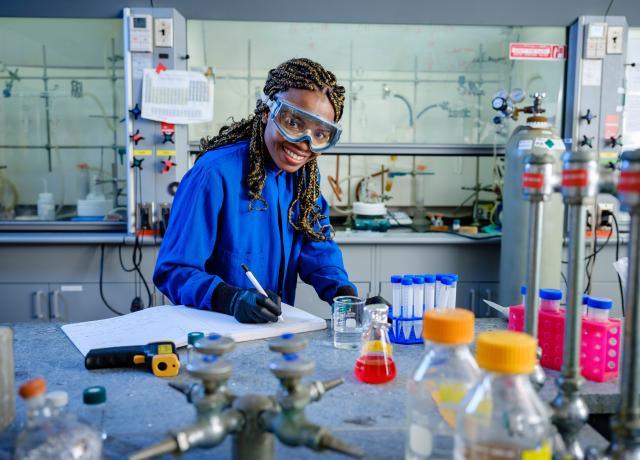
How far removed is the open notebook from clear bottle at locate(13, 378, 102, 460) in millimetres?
596

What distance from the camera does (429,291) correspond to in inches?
57.6

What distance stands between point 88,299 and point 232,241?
5.80ft

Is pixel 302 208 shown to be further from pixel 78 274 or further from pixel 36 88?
pixel 36 88

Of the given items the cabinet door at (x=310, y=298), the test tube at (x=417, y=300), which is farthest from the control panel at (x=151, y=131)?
the test tube at (x=417, y=300)

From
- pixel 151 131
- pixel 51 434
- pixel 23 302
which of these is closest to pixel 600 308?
pixel 51 434

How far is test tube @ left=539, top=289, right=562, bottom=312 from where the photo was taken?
4.31 feet

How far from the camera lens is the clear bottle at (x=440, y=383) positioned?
83 centimetres

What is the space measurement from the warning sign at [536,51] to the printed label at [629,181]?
279 centimetres

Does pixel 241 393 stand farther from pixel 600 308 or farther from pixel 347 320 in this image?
pixel 600 308

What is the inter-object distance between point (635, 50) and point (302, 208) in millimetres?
2599

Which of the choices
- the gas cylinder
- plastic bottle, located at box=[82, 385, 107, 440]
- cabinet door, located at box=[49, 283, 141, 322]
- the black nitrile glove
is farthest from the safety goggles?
cabinet door, located at box=[49, 283, 141, 322]

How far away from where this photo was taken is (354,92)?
A: 13.0ft

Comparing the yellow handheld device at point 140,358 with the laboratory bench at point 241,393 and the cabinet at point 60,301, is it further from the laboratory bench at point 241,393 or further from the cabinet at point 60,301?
the cabinet at point 60,301

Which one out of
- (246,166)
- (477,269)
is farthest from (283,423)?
(477,269)
